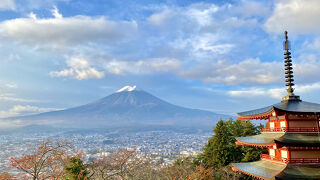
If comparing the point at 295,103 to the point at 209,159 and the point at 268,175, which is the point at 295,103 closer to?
the point at 268,175

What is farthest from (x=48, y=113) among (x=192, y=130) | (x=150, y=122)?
(x=192, y=130)

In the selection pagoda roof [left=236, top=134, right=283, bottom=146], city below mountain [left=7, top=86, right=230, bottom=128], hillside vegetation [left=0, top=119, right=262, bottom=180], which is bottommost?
hillside vegetation [left=0, top=119, right=262, bottom=180]

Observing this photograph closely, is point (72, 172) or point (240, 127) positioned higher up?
point (240, 127)

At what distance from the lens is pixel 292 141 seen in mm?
13562

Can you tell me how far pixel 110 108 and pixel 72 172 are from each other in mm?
180451

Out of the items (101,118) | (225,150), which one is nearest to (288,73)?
(225,150)

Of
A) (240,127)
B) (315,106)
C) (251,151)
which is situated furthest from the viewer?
(240,127)

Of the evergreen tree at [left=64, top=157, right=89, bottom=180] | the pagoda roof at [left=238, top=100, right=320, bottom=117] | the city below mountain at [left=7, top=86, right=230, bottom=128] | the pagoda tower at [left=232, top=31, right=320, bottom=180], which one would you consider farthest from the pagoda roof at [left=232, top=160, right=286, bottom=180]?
the city below mountain at [left=7, top=86, right=230, bottom=128]

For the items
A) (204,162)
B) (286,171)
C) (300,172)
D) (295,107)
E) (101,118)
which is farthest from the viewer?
(101,118)

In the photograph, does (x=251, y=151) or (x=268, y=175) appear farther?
(x=251, y=151)

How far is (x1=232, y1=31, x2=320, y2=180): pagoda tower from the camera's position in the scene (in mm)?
13465

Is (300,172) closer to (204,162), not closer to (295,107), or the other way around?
(295,107)

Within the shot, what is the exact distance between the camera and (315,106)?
48.4 feet

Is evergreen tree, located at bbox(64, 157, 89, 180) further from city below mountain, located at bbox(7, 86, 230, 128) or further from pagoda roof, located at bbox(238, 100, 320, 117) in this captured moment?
city below mountain, located at bbox(7, 86, 230, 128)
